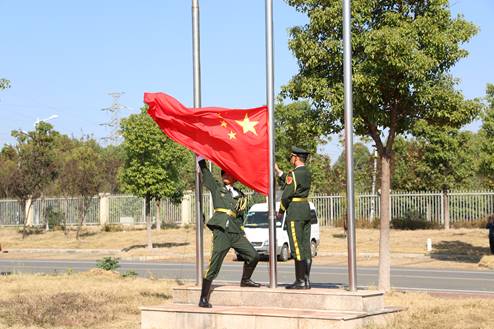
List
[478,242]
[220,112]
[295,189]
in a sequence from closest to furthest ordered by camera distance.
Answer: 1. [295,189]
2. [220,112]
3. [478,242]

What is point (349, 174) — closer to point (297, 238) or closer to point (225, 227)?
point (297, 238)

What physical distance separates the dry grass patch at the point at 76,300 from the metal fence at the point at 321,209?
846 inches

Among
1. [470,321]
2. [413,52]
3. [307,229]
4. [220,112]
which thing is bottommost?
[470,321]

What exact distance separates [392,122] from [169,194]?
21257mm

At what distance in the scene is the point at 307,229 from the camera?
12.7 m

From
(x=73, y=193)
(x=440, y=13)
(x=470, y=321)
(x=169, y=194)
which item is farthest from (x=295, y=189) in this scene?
(x=73, y=193)

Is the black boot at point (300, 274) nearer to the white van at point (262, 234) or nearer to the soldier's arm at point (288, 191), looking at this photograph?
the soldier's arm at point (288, 191)

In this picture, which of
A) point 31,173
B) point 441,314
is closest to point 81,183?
point 31,173

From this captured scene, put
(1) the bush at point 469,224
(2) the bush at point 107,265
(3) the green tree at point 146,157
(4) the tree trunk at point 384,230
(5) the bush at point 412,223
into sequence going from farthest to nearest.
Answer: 1. (5) the bush at point 412,223
2. (1) the bush at point 469,224
3. (3) the green tree at point 146,157
4. (2) the bush at point 107,265
5. (4) the tree trunk at point 384,230

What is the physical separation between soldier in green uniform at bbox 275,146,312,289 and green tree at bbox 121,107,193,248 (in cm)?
2505

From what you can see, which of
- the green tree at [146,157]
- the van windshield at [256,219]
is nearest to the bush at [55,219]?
the green tree at [146,157]

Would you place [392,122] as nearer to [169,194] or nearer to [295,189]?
[295,189]

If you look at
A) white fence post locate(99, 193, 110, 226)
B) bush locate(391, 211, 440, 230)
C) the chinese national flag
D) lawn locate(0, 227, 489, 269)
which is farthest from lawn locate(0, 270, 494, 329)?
white fence post locate(99, 193, 110, 226)

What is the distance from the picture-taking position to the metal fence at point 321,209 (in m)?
43.2
